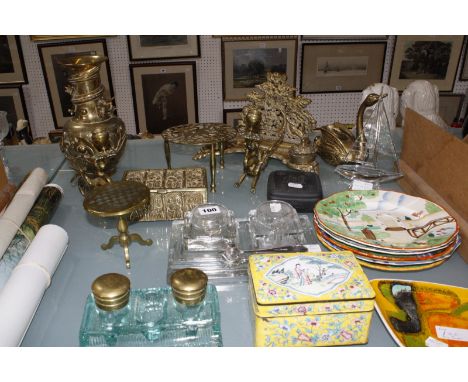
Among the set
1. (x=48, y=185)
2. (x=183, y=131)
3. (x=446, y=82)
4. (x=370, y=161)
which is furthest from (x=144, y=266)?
(x=446, y=82)

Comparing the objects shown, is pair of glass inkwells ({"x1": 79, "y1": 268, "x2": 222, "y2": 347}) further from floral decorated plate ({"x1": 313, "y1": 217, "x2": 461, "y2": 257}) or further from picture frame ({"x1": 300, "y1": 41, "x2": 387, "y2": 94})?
picture frame ({"x1": 300, "y1": 41, "x2": 387, "y2": 94})

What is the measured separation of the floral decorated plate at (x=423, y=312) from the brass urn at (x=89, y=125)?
103 cm

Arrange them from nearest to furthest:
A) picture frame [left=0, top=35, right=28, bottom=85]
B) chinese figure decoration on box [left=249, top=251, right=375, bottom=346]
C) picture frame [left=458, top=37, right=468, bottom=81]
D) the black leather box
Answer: chinese figure decoration on box [left=249, top=251, right=375, bottom=346]
the black leather box
picture frame [left=0, top=35, right=28, bottom=85]
picture frame [left=458, top=37, right=468, bottom=81]

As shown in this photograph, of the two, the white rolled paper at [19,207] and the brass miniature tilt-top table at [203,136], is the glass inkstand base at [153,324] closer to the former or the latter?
the white rolled paper at [19,207]

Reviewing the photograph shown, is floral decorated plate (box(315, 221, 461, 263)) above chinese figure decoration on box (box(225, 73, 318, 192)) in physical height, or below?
below

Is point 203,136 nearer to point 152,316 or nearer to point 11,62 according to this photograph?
point 152,316

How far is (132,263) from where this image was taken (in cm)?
129

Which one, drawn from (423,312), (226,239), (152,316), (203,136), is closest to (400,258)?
(423,312)

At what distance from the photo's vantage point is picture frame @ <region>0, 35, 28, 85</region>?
2475mm

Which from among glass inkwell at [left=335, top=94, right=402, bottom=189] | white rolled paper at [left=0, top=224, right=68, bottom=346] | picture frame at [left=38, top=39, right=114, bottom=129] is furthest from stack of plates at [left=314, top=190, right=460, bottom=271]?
picture frame at [left=38, top=39, right=114, bottom=129]

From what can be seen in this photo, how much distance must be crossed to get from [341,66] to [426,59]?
576 millimetres

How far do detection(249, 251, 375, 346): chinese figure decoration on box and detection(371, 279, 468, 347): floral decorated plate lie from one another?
0.10 metres

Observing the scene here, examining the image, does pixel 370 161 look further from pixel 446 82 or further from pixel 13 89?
pixel 13 89

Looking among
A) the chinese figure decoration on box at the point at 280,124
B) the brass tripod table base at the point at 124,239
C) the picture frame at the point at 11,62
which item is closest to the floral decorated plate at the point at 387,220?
the chinese figure decoration on box at the point at 280,124
